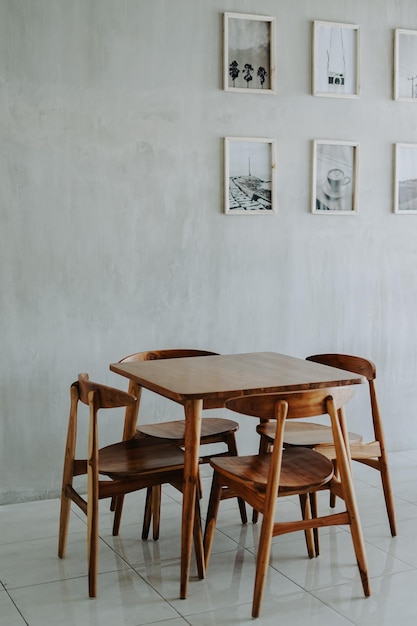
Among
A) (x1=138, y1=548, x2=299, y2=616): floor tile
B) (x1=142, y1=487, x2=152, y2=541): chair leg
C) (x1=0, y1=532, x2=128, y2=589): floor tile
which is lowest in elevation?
(x1=0, y1=532, x2=128, y2=589): floor tile

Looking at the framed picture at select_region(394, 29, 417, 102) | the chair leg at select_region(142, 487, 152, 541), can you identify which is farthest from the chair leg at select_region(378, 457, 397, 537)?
the framed picture at select_region(394, 29, 417, 102)

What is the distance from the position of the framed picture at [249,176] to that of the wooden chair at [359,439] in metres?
1.04

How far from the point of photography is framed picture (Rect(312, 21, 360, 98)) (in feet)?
13.9

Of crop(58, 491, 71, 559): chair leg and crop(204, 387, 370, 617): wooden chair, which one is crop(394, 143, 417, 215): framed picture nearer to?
crop(204, 387, 370, 617): wooden chair

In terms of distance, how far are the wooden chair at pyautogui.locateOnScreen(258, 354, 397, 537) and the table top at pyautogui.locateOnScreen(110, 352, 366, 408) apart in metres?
0.20

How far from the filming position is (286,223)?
4254 mm

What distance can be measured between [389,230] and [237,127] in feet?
3.49

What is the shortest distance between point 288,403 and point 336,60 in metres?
2.35

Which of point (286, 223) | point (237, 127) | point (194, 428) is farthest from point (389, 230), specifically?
point (194, 428)

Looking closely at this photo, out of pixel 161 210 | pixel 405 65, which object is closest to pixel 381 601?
pixel 161 210

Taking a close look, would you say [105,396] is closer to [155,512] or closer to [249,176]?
[155,512]

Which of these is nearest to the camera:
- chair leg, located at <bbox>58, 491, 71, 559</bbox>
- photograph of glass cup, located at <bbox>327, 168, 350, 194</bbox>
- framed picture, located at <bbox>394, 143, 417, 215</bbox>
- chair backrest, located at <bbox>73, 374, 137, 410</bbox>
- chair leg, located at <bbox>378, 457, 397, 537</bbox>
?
chair backrest, located at <bbox>73, 374, 137, 410</bbox>

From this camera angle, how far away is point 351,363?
3.48 m

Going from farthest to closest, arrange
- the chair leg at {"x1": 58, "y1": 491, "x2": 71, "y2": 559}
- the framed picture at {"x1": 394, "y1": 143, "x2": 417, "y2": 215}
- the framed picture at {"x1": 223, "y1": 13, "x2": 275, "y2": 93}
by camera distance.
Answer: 1. the framed picture at {"x1": 394, "y1": 143, "x2": 417, "y2": 215}
2. the framed picture at {"x1": 223, "y1": 13, "x2": 275, "y2": 93}
3. the chair leg at {"x1": 58, "y1": 491, "x2": 71, "y2": 559}
